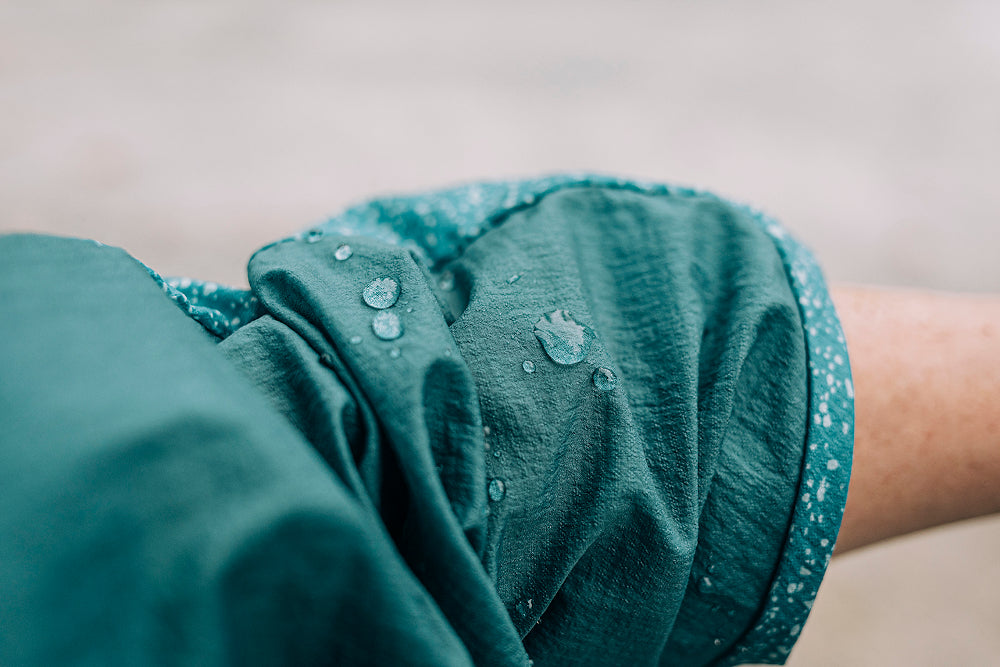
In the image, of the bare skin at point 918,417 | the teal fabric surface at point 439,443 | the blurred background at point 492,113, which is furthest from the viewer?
the blurred background at point 492,113

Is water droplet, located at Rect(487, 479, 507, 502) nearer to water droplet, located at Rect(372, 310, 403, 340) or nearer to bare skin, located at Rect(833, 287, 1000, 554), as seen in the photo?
water droplet, located at Rect(372, 310, 403, 340)

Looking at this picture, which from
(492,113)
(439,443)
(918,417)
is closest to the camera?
(439,443)

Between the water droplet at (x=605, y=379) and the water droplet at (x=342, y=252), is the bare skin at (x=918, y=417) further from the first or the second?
the water droplet at (x=342, y=252)

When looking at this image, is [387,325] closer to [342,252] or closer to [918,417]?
[342,252]

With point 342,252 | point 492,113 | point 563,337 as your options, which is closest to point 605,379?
point 563,337

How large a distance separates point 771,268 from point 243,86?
1001 millimetres

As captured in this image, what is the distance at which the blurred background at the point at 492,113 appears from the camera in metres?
1.03

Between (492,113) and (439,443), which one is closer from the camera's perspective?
(439,443)

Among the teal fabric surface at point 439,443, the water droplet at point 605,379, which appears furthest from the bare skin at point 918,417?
the water droplet at point 605,379

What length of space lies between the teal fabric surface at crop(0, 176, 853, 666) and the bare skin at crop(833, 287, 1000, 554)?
0.25 feet

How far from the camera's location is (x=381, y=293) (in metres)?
0.29

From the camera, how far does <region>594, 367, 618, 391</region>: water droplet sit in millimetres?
302

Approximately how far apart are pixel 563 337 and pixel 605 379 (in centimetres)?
3

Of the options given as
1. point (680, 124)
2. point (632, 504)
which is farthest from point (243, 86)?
point (632, 504)
